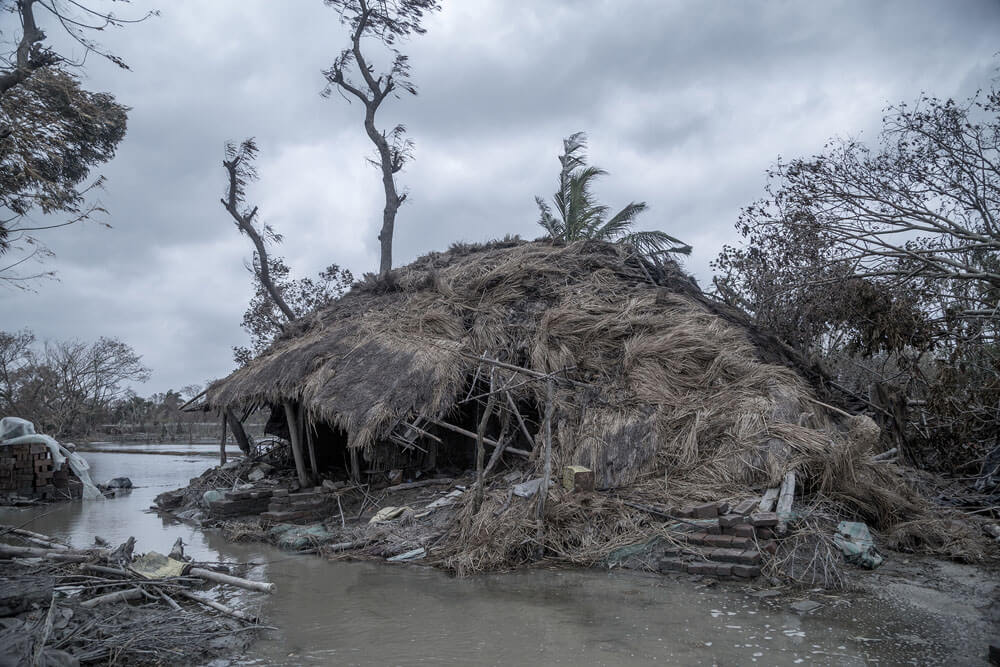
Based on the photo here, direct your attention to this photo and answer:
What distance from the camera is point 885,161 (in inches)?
334

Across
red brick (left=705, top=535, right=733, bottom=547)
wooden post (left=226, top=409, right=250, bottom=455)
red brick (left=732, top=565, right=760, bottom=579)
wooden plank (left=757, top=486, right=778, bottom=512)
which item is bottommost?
red brick (left=732, top=565, right=760, bottom=579)

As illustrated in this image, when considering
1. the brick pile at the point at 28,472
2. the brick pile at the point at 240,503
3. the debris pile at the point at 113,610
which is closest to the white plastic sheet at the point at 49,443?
the brick pile at the point at 28,472

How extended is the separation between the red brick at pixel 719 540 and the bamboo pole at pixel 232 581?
3.65 meters

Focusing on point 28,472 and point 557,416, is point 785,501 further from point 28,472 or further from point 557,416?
point 28,472

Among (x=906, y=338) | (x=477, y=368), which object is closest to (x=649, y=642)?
(x=477, y=368)

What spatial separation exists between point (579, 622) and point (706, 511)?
2052 mm

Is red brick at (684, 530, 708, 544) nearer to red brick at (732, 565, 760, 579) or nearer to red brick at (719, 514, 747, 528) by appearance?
red brick at (719, 514, 747, 528)

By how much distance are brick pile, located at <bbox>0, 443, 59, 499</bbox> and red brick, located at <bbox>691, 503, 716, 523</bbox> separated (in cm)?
1197

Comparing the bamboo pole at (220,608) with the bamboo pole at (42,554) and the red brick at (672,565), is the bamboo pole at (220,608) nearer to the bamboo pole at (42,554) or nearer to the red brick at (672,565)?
the bamboo pole at (42,554)

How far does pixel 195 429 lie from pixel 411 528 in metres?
36.0

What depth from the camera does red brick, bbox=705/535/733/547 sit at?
5719 mm

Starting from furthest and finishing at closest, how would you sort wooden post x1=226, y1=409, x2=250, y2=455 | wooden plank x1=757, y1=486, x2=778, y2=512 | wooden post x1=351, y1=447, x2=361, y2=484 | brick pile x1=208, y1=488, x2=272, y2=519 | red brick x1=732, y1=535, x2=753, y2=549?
wooden post x1=226, y1=409, x2=250, y2=455, brick pile x1=208, y1=488, x2=272, y2=519, wooden post x1=351, y1=447, x2=361, y2=484, wooden plank x1=757, y1=486, x2=778, y2=512, red brick x1=732, y1=535, x2=753, y2=549

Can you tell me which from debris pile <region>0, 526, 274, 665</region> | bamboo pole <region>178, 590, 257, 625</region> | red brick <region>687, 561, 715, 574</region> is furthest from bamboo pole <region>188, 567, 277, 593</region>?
red brick <region>687, 561, 715, 574</region>

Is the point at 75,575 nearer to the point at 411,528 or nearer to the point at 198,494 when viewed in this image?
the point at 411,528
